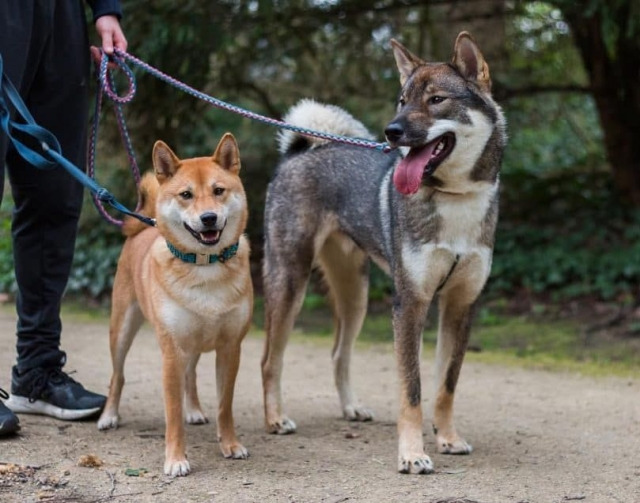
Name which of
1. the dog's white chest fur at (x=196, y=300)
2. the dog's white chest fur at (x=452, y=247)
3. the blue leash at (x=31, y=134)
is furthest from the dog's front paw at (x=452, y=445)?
the blue leash at (x=31, y=134)

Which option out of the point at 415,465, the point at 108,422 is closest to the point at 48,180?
the point at 108,422

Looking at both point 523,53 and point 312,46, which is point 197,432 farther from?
point 523,53

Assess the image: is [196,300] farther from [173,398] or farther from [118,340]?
[118,340]

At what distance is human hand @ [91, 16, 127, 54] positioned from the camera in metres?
4.58

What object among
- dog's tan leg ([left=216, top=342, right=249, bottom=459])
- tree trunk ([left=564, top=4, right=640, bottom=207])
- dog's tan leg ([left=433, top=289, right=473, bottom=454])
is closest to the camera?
dog's tan leg ([left=216, top=342, right=249, bottom=459])

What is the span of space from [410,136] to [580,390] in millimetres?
2548

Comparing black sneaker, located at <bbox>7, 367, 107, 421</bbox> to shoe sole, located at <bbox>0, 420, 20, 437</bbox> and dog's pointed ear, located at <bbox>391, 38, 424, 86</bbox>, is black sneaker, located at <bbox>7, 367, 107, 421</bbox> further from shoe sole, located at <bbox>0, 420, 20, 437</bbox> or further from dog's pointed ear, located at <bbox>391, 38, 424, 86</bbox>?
dog's pointed ear, located at <bbox>391, 38, 424, 86</bbox>

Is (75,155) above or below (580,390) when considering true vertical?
above

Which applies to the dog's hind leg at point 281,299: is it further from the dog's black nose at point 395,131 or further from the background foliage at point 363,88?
the background foliage at point 363,88

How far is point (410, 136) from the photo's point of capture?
392cm

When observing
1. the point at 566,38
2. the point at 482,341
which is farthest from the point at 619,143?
the point at 482,341

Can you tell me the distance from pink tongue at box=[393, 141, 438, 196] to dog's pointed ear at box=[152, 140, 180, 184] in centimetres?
93

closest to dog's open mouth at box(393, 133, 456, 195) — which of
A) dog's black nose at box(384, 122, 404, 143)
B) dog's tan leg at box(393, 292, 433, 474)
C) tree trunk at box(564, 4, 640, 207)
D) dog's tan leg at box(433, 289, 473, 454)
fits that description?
dog's black nose at box(384, 122, 404, 143)

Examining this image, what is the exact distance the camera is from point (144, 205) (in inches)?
191
